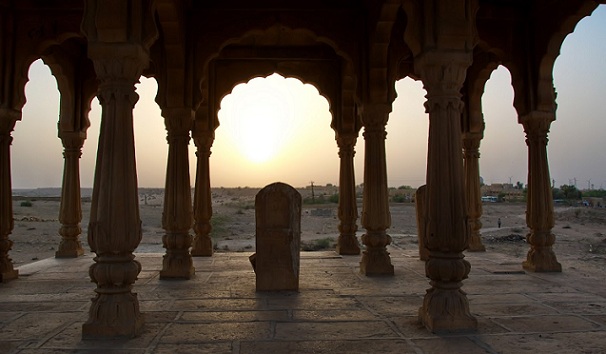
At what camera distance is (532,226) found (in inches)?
399

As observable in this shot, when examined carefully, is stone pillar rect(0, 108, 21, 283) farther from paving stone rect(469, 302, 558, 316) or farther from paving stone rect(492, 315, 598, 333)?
paving stone rect(492, 315, 598, 333)

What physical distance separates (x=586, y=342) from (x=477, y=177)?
28.9ft

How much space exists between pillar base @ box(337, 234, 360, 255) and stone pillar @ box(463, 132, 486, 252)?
9.85 feet

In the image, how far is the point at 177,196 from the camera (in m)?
9.65

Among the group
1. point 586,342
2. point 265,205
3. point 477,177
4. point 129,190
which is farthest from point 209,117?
point 586,342

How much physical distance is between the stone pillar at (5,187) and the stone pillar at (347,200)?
7.63 meters

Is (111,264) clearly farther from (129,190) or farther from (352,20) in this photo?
(352,20)

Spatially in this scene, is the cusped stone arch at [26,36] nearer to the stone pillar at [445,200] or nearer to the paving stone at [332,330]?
the paving stone at [332,330]

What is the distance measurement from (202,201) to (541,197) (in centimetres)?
827

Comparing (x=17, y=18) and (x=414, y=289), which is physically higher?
(x=17, y=18)

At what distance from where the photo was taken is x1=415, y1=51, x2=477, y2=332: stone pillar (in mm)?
5449

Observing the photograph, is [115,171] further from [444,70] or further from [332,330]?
[444,70]

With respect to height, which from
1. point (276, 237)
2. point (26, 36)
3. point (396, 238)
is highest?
point (26, 36)

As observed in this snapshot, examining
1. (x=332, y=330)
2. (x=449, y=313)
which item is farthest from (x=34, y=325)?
(x=449, y=313)
